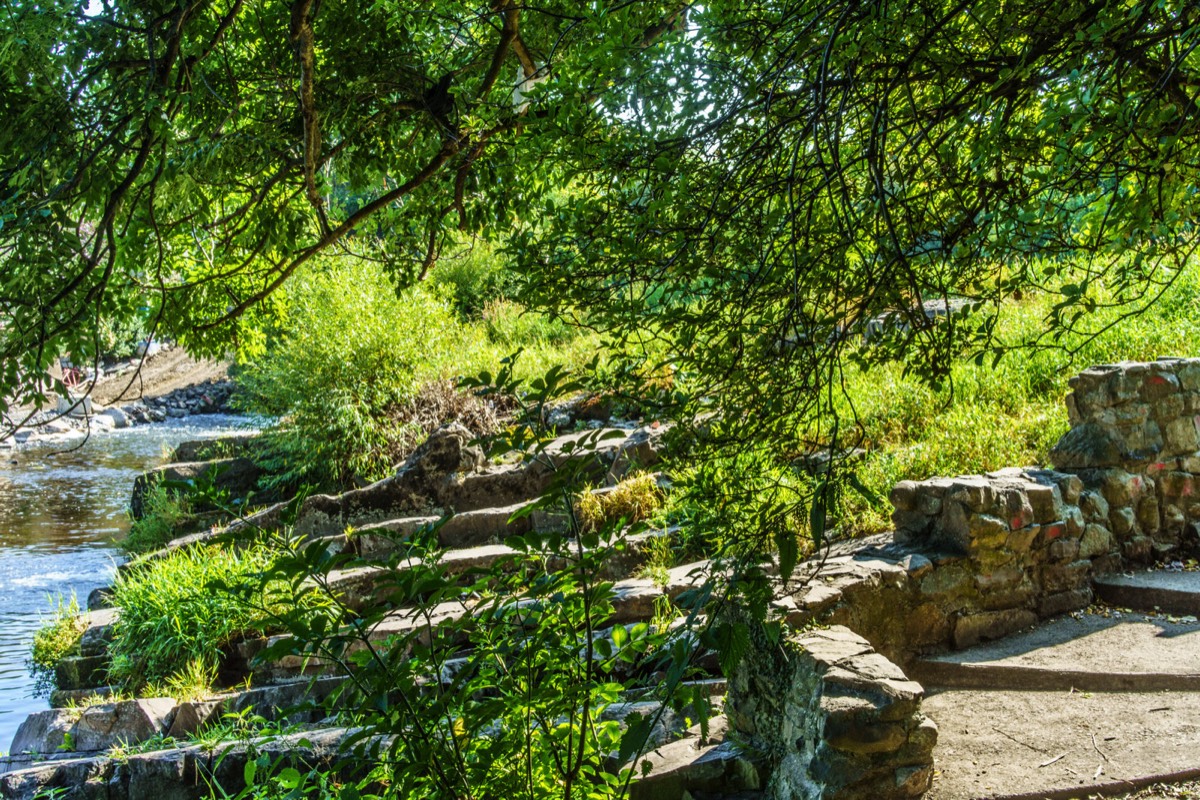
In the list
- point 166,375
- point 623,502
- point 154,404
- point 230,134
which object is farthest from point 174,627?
point 166,375

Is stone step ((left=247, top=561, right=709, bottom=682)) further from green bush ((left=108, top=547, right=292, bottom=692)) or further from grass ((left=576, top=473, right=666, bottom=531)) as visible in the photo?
grass ((left=576, top=473, right=666, bottom=531))

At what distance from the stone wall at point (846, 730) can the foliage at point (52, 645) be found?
633 cm

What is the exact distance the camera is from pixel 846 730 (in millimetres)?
3994

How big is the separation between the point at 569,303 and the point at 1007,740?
3.16 meters

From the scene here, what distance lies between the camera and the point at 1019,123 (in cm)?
352

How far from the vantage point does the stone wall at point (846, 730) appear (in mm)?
3998

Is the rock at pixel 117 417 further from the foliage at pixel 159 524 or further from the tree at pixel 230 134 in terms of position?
the tree at pixel 230 134

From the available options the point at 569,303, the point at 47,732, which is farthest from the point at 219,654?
the point at 569,303

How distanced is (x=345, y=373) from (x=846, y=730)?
381 inches

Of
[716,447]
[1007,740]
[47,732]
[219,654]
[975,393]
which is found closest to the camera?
[716,447]

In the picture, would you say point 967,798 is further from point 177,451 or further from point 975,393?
point 177,451

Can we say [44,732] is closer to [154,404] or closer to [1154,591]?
[1154,591]

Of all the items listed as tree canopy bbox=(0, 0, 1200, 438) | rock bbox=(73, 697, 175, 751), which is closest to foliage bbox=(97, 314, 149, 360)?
tree canopy bbox=(0, 0, 1200, 438)

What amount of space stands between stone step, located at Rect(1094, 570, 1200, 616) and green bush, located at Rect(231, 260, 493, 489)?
8.13 metres
